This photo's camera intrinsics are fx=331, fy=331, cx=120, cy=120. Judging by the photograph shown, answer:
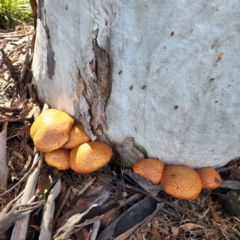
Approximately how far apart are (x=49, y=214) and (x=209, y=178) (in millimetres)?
1255

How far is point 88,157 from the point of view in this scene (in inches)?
97.6

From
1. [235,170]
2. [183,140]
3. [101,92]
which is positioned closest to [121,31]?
[101,92]

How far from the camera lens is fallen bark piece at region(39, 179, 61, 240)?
236 cm

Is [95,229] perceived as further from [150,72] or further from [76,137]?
[150,72]

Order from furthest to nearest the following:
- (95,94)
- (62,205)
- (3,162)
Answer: (3,162) < (62,205) < (95,94)

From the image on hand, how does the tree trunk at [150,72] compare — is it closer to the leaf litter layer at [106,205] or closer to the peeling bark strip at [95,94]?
the peeling bark strip at [95,94]

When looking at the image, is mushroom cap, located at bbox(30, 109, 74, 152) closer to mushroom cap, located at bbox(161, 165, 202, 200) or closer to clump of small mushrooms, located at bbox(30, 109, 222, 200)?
clump of small mushrooms, located at bbox(30, 109, 222, 200)

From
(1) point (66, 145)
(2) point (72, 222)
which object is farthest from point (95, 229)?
(1) point (66, 145)

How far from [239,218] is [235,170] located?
0.40m

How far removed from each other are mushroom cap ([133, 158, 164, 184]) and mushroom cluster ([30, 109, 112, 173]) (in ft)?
0.78

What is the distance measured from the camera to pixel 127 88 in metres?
2.30

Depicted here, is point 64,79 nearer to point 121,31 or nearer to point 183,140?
point 121,31

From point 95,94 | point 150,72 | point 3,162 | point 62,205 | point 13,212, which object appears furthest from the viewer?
point 3,162

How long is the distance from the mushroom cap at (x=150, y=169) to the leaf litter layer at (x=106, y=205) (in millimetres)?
60
